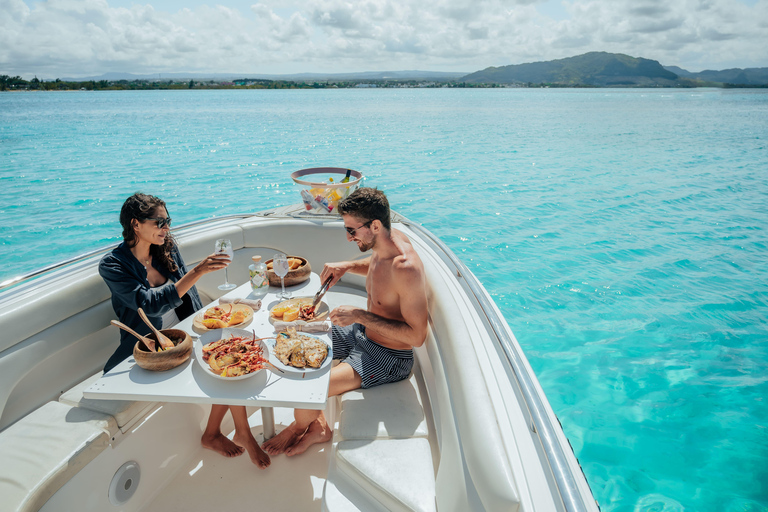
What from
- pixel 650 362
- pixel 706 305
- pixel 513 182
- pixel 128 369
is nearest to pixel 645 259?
pixel 706 305

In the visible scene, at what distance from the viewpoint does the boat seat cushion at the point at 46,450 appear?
1.47m

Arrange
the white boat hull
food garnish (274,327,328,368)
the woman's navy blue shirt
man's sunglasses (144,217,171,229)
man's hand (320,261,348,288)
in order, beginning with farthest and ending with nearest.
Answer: man's hand (320,261,348,288) → man's sunglasses (144,217,171,229) → the woman's navy blue shirt → food garnish (274,327,328,368) → the white boat hull

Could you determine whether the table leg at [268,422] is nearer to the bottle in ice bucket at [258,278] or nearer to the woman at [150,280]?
the woman at [150,280]

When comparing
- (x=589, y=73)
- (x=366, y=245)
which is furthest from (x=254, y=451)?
(x=589, y=73)

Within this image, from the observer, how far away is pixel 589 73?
134m

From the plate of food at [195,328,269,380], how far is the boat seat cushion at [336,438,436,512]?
0.51m

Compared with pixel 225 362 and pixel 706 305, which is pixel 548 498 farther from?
pixel 706 305

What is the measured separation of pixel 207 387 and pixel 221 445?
0.96 metres

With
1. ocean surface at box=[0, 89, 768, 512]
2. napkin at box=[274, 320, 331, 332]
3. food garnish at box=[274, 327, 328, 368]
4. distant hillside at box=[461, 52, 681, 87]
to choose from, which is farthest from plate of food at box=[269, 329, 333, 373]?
distant hillside at box=[461, 52, 681, 87]

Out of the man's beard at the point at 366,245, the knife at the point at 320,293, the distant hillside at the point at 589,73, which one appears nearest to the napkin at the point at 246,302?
the knife at the point at 320,293

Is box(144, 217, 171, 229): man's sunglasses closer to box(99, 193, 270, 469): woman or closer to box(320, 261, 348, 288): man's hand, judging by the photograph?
box(99, 193, 270, 469): woman

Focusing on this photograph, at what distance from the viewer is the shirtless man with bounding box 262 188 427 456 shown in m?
2.14

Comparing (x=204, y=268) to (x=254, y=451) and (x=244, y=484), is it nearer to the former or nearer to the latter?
(x=254, y=451)

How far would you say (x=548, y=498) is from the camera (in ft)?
3.49
